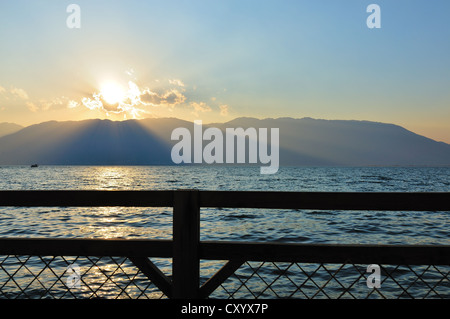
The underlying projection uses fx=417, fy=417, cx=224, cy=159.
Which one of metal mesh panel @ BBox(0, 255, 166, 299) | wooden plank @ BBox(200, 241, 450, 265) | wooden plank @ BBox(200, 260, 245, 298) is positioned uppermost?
wooden plank @ BBox(200, 241, 450, 265)

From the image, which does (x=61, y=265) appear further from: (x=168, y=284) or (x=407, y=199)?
(x=407, y=199)

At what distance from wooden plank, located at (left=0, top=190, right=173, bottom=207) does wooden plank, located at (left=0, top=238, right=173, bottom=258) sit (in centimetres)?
38

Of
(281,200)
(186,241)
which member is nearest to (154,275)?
(186,241)

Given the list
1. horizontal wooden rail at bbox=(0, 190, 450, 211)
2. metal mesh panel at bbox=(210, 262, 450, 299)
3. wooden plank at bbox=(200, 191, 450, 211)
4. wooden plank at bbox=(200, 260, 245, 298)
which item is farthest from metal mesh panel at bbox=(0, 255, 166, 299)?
wooden plank at bbox=(200, 191, 450, 211)

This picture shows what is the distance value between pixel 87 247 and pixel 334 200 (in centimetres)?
245

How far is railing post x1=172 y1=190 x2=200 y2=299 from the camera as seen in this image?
3.97m

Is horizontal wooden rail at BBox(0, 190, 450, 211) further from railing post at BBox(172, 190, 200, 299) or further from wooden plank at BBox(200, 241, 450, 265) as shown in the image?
wooden plank at BBox(200, 241, 450, 265)

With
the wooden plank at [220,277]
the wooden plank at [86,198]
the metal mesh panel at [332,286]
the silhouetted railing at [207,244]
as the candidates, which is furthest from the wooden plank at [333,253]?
the metal mesh panel at [332,286]

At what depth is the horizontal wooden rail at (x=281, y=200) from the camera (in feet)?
12.8

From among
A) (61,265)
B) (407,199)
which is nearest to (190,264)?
(407,199)

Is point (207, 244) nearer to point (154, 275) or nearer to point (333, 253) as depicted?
point (154, 275)

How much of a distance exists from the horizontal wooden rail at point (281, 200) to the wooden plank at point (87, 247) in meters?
0.39

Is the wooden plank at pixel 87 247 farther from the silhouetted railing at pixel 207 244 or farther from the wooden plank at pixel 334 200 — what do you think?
the wooden plank at pixel 334 200
